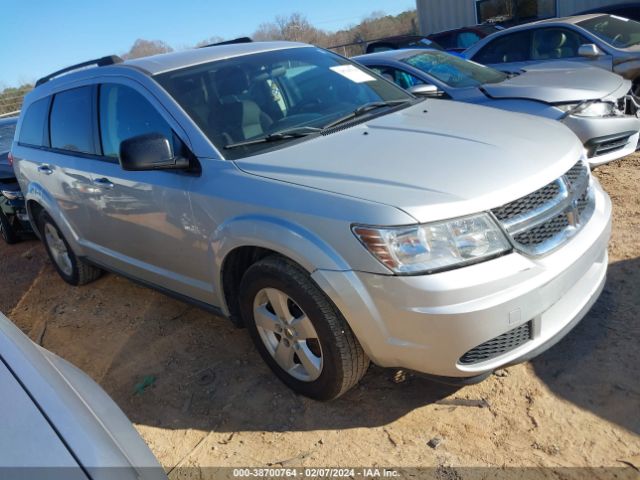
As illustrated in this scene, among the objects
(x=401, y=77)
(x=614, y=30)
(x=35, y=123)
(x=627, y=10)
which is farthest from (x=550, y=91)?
(x=627, y=10)

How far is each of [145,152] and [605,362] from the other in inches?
98.9

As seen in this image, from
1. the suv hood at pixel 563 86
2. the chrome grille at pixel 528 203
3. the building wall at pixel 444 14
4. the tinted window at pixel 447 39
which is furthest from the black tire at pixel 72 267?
the building wall at pixel 444 14

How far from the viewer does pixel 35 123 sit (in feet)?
15.2

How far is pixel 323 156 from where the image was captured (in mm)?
2666

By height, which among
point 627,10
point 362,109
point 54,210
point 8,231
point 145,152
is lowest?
point 8,231

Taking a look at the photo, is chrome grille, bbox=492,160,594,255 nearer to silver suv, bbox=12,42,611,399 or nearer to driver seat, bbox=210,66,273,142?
silver suv, bbox=12,42,611,399

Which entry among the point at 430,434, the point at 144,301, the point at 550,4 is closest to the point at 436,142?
the point at 430,434

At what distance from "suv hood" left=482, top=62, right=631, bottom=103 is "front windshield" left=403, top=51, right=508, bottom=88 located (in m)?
0.25

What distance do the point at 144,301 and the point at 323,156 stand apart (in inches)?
94.8

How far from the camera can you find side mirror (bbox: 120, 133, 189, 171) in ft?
9.10

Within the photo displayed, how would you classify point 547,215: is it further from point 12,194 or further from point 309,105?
point 12,194

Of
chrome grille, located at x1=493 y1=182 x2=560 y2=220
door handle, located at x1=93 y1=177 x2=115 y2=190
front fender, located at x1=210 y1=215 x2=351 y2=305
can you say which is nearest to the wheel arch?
front fender, located at x1=210 y1=215 x2=351 y2=305

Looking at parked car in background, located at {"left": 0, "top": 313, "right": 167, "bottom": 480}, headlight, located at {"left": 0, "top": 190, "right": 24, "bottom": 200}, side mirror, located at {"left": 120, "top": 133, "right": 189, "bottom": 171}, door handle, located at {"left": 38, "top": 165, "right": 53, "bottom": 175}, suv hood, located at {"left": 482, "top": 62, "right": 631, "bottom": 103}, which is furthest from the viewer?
headlight, located at {"left": 0, "top": 190, "right": 24, "bottom": 200}

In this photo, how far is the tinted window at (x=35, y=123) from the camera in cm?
448
